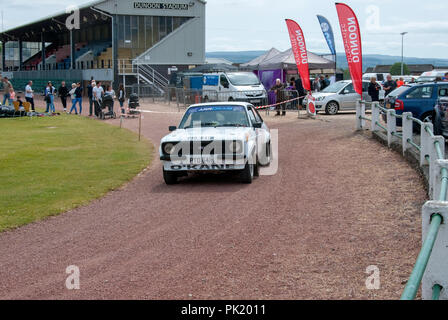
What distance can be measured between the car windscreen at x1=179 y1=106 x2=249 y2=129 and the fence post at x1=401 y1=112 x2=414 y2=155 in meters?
3.40

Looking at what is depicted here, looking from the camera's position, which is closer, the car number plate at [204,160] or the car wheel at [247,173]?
the car number plate at [204,160]

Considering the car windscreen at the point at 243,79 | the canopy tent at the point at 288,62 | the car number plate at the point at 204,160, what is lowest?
the car number plate at the point at 204,160

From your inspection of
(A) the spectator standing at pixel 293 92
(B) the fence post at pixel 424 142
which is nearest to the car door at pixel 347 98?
(A) the spectator standing at pixel 293 92

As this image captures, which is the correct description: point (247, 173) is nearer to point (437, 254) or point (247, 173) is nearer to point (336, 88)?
point (437, 254)

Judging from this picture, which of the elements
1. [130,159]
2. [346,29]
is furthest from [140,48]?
[130,159]

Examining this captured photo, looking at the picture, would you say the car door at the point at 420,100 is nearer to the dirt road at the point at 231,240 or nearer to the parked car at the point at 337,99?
the dirt road at the point at 231,240

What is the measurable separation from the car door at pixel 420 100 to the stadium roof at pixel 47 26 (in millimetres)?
35036

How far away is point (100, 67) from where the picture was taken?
55062 mm

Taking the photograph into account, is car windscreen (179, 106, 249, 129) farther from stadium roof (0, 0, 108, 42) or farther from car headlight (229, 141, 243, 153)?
stadium roof (0, 0, 108, 42)

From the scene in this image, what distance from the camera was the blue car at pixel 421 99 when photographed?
60.2 ft

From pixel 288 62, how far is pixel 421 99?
655 inches

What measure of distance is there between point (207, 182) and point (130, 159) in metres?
4.28
